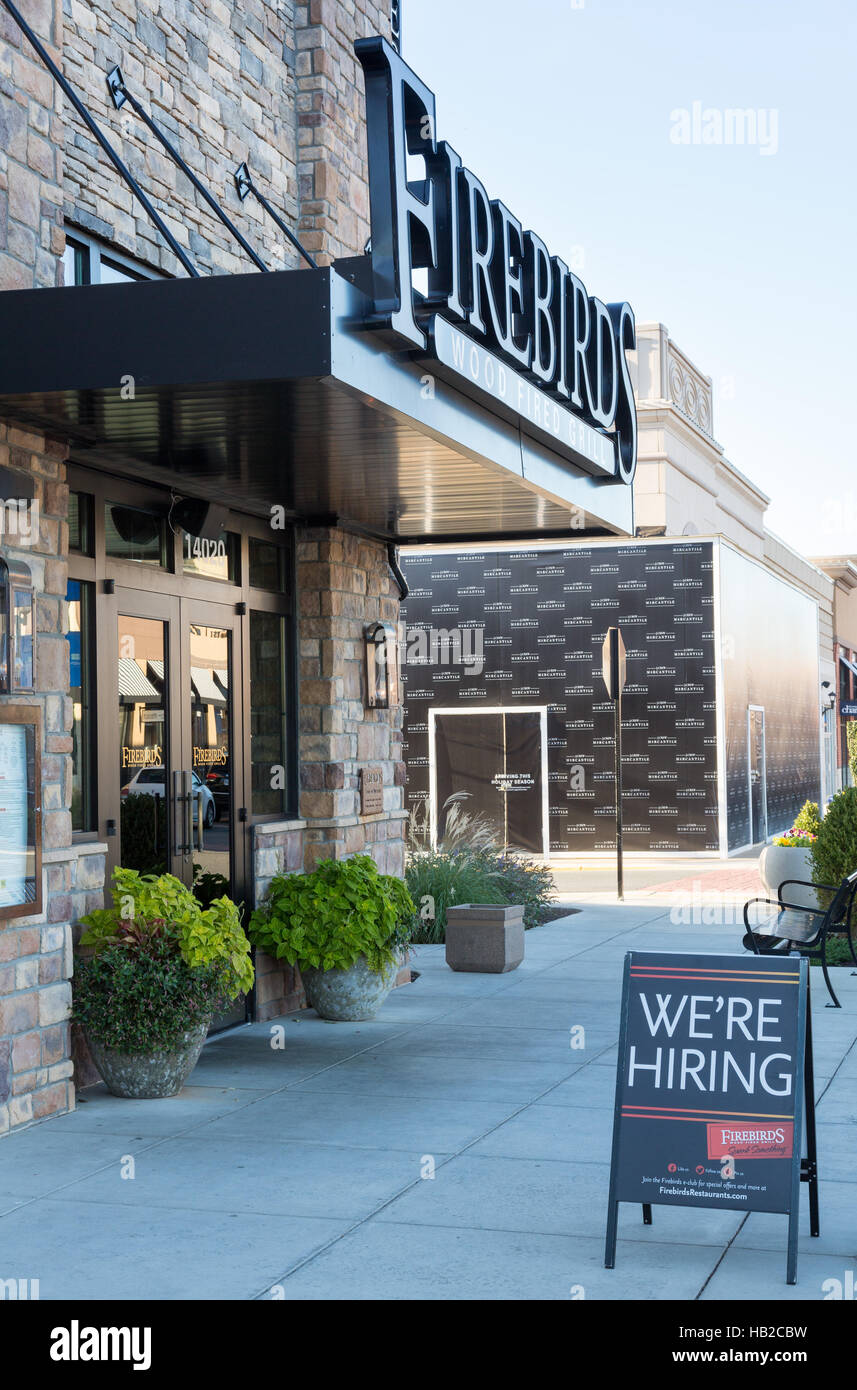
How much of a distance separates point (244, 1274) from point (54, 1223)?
0.98 meters

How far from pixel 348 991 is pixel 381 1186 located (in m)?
3.52

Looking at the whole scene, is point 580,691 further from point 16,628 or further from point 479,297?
point 16,628

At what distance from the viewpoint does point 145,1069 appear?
24.0 ft

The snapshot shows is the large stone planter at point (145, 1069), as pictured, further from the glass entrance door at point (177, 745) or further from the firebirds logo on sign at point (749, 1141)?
the firebirds logo on sign at point (749, 1141)

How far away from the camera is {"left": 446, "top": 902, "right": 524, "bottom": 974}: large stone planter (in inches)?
460

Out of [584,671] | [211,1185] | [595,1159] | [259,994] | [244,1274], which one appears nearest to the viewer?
[244,1274]

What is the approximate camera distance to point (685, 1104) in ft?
16.3

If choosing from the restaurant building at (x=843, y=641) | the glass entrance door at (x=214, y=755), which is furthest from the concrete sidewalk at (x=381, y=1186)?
the restaurant building at (x=843, y=641)

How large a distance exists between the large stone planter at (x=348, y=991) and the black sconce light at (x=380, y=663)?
2.14 m

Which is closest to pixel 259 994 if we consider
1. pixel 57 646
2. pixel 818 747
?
pixel 57 646

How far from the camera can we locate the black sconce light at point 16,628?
6582mm

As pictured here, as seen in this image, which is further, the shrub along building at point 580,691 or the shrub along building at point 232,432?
the shrub along building at point 580,691

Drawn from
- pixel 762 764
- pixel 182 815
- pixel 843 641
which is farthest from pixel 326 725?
pixel 843 641

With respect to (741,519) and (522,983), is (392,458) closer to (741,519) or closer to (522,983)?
(522,983)
